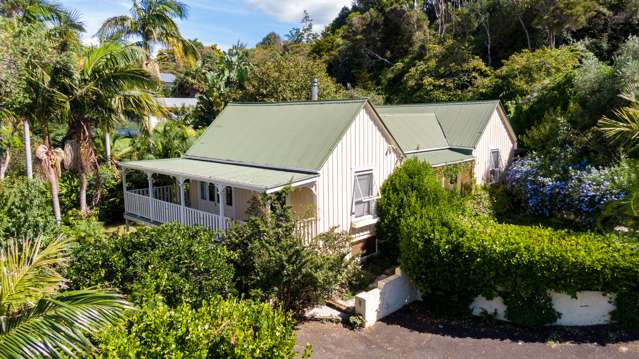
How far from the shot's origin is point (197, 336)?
6.46 meters

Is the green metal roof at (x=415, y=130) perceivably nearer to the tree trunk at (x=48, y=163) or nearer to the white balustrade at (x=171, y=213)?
the white balustrade at (x=171, y=213)

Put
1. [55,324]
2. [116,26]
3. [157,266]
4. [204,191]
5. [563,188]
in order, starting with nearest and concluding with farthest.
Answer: [55,324] → [157,266] → [204,191] → [563,188] → [116,26]

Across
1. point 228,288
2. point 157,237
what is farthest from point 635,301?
point 157,237

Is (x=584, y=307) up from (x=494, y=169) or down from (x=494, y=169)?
down

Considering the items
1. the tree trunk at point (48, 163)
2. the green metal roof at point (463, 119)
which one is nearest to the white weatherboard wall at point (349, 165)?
the green metal roof at point (463, 119)

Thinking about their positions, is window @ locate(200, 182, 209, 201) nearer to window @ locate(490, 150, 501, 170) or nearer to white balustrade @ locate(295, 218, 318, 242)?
white balustrade @ locate(295, 218, 318, 242)

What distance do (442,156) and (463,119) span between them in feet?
11.8

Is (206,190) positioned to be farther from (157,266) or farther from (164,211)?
(157,266)

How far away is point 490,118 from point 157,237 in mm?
17642

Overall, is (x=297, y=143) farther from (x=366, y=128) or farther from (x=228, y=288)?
(x=228, y=288)

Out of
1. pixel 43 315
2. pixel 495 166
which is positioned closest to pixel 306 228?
pixel 43 315

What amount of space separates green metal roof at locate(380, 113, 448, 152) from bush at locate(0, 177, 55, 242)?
1348 cm

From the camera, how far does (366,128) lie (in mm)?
15500

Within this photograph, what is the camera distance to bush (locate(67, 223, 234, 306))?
904cm
